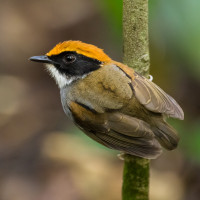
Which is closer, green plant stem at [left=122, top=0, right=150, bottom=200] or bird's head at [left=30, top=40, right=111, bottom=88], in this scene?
green plant stem at [left=122, top=0, right=150, bottom=200]

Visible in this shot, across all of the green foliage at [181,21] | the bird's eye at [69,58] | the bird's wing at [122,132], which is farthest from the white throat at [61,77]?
the green foliage at [181,21]

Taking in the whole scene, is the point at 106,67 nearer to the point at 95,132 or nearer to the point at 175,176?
the point at 95,132

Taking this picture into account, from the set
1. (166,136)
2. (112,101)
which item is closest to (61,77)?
(112,101)

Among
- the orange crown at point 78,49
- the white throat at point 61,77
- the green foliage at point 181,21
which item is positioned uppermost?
the green foliage at point 181,21

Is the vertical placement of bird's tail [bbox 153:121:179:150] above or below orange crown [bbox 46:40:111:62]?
below

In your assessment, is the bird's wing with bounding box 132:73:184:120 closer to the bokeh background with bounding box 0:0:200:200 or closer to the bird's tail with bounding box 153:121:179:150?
the bird's tail with bounding box 153:121:179:150

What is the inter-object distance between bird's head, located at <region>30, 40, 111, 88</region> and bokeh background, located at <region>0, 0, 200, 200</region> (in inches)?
27.2

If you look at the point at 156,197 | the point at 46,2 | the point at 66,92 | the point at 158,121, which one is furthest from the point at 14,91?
the point at 158,121

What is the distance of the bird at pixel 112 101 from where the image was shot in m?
4.34

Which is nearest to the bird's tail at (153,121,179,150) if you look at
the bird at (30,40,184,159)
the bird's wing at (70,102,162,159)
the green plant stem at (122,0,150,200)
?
the bird at (30,40,184,159)

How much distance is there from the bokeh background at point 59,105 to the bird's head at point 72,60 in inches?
27.2

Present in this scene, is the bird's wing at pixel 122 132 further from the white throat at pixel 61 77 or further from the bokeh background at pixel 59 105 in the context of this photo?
the bokeh background at pixel 59 105

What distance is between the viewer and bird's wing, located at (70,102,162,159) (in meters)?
4.23

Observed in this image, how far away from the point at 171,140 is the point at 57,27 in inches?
215
